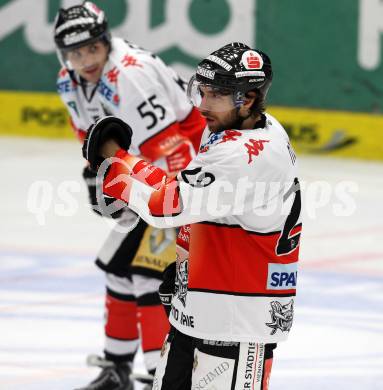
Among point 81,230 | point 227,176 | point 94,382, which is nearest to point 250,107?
point 227,176

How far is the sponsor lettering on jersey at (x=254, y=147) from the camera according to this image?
125 inches

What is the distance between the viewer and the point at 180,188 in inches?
126

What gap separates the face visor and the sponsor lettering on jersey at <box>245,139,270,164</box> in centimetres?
13

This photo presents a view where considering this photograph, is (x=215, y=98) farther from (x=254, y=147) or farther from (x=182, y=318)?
(x=182, y=318)

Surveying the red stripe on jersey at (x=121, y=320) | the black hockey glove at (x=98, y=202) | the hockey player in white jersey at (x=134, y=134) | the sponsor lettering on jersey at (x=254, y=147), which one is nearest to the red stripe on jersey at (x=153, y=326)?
the hockey player in white jersey at (x=134, y=134)

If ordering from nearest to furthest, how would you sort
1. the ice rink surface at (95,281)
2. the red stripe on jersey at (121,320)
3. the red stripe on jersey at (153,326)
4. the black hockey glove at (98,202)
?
the black hockey glove at (98,202) → the red stripe on jersey at (153,326) → the red stripe on jersey at (121,320) → the ice rink surface at (95,281)

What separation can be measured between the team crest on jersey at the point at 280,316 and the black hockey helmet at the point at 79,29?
178 cm

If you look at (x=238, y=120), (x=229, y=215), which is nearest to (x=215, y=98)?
(x=238, y=120)

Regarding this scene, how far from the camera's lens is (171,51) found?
410 inches

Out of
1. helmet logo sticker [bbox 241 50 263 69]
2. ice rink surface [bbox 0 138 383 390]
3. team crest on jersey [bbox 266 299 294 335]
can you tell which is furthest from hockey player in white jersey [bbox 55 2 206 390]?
helmet logo sticker [bbox 241 50 263 69]

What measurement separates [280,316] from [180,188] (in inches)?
19.1

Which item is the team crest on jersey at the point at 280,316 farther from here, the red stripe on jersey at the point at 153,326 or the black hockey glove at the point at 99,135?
the red stripe on jersey at the point at 153,326

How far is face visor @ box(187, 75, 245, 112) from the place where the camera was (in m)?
3.27

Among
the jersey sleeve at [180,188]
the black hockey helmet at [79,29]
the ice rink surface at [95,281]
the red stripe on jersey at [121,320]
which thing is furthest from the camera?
the ice rink surface at [95,281]
